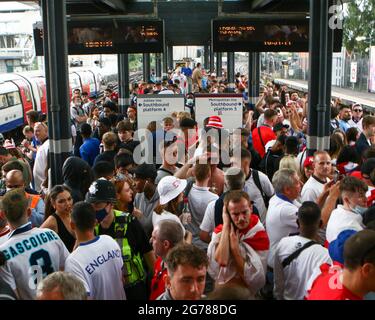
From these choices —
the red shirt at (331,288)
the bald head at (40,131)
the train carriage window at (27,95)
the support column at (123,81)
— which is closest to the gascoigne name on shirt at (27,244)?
the red shirt at (331,288)

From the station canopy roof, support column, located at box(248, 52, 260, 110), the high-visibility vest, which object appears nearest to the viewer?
the high-visibility vest

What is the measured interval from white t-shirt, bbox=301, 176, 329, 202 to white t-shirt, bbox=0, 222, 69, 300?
2826 mm

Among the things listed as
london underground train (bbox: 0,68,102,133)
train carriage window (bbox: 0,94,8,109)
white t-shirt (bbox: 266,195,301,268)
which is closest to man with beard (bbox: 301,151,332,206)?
white t-shirt (bbox: 266,195,301,268)

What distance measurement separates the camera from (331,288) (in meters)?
3.35

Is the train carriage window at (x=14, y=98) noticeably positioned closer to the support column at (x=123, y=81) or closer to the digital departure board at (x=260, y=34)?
the support column at (x=123, y=81)

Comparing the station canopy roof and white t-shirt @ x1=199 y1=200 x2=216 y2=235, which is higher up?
the station canopy roof

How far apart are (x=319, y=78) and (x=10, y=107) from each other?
20296 mm

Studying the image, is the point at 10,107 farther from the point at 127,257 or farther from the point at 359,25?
the point at 359,25

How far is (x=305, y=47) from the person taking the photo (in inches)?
558

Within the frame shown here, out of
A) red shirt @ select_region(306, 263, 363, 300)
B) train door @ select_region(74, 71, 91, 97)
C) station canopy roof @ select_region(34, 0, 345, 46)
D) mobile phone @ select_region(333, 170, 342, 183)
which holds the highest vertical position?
station canopy roof @ select_region(34, 0, 345, 46)

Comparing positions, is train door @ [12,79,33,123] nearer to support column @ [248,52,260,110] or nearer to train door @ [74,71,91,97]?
train door @ [74,71,91,97]

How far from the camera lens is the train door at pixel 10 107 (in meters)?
25.4

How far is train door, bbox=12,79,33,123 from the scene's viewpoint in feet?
93.1
